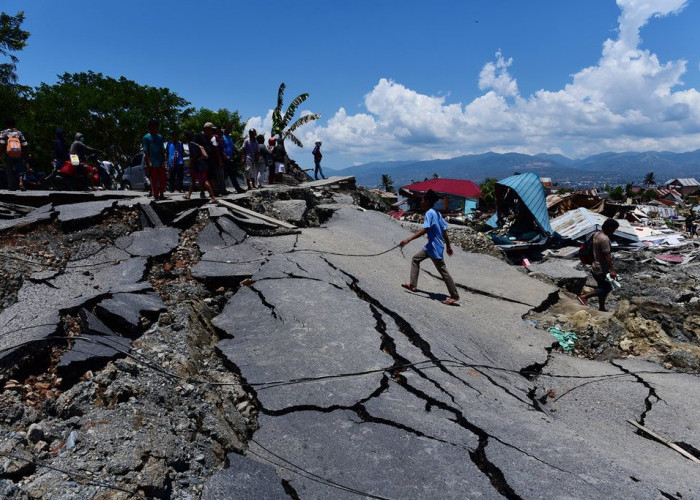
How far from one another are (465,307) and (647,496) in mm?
3556

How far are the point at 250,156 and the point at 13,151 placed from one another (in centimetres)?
450

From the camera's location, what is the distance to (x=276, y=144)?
11219 millimetres

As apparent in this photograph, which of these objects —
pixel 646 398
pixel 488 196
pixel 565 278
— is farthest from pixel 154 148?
pixel 488 196

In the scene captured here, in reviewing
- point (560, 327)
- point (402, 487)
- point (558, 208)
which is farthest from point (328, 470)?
point (558, 208)

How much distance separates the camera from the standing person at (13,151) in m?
7.62

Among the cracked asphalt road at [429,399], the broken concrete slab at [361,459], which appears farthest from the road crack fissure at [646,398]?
the broken concrete slab at [361,459]

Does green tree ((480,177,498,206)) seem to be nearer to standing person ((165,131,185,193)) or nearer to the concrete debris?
standing person ((165,131,185,193))

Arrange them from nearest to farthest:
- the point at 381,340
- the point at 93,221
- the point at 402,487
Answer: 1. the point at 402,487
2. the point at 381,340
3. the point at 93,221

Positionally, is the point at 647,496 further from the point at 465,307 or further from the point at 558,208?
the point at 558,208

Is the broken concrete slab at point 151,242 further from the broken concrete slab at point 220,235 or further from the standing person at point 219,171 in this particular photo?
the standing person at point 219,171

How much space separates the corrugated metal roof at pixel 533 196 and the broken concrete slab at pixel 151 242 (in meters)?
11.0

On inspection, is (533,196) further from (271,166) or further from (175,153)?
(175,153)

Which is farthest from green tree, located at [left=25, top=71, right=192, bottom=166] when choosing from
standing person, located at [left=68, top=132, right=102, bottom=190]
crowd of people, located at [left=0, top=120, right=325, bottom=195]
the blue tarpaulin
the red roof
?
the red roof

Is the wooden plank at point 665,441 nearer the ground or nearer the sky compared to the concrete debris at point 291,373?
nearer the ground
